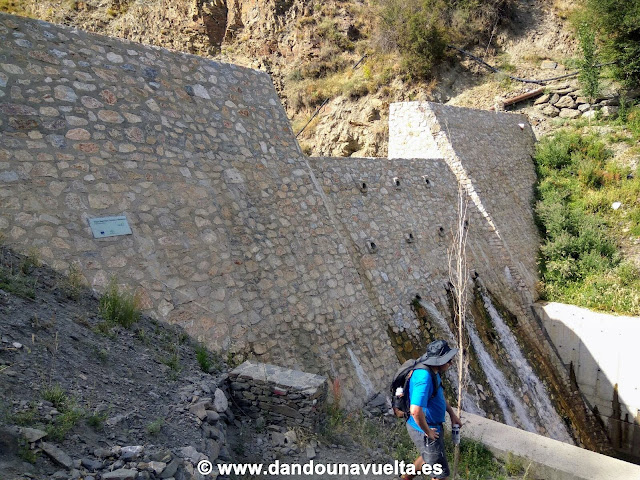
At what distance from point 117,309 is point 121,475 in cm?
200

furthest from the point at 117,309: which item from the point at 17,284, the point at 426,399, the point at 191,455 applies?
the point at 426,399

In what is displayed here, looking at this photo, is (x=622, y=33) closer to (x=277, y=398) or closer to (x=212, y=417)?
(x=277, y=398)

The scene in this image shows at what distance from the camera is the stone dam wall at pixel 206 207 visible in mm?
4414

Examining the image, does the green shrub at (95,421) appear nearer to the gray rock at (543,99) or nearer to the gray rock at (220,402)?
the gray rock at (220,402)

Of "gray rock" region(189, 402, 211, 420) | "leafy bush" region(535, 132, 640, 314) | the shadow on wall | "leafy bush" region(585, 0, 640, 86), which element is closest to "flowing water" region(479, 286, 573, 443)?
the shadow on wall

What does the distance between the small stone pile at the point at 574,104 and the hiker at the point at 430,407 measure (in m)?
12.8

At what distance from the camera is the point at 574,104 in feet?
44.4

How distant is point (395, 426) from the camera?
16.6ft

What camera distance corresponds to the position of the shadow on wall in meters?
9.05

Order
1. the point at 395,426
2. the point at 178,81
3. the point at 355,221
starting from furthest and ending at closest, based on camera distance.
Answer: the point at 355,221 < the point at 178,81 < the point at 395,426

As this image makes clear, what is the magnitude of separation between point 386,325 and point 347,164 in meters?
2.99

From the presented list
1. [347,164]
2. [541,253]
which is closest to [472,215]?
[541,253]

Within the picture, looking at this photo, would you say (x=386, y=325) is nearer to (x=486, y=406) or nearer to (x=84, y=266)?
(x=486, y=406)

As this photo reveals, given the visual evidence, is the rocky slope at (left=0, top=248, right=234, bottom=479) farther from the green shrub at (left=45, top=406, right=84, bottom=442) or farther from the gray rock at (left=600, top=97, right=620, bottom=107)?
the gray rock at (left=600, top=97, right=620, bottom=107)
